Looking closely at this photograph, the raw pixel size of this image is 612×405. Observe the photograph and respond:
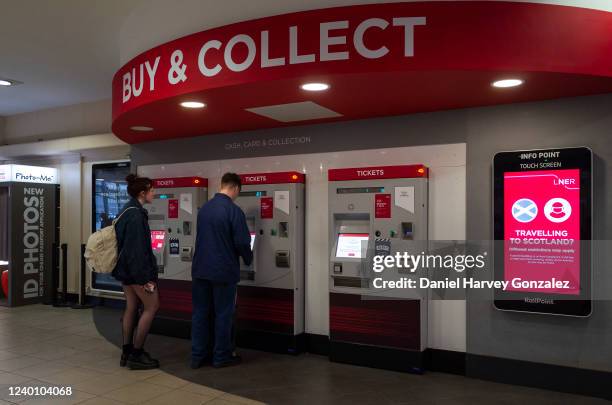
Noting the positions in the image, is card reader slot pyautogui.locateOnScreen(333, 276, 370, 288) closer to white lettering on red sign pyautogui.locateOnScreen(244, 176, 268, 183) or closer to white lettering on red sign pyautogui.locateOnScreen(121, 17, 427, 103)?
white lettering on red sign pyautogui.locateOnScreen(244, 176, 268, 183)

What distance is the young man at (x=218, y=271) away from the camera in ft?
13.9

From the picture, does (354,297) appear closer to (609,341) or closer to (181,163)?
(609,341)

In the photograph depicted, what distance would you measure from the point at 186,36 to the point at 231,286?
6.60 ft

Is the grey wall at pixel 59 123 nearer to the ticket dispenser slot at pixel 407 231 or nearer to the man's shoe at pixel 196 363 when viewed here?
the man's shoe at pixel 196 363

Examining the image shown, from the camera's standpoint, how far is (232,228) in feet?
13.9

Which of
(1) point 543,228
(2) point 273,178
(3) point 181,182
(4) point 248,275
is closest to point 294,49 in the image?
(2) point 273,178

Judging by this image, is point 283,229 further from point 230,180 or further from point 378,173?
point 378,173

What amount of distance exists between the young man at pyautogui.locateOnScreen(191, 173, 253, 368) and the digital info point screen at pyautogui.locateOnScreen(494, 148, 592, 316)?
2079 millimetres

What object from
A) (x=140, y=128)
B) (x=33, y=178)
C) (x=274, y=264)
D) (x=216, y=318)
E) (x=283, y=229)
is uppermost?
(x=140, y=128)

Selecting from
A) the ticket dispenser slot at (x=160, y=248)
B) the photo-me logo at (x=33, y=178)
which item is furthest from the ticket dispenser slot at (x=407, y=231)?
the photo-me logo at (x=33, y=178)

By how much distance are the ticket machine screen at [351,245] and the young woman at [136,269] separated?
156cm

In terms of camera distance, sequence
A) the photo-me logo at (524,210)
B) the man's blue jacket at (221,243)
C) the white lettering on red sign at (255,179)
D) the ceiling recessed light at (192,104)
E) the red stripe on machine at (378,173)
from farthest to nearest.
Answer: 1. the white lettering on red sign at (255,179)
2. the man's blue jacket at (221,243)
3. the red stripe on machine at (378,173)
4. the ceiling recessed light at (192,104)
5. the photo-me logo at (524,210)

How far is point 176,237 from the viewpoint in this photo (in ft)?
17.6

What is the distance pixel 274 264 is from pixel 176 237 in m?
1.25
